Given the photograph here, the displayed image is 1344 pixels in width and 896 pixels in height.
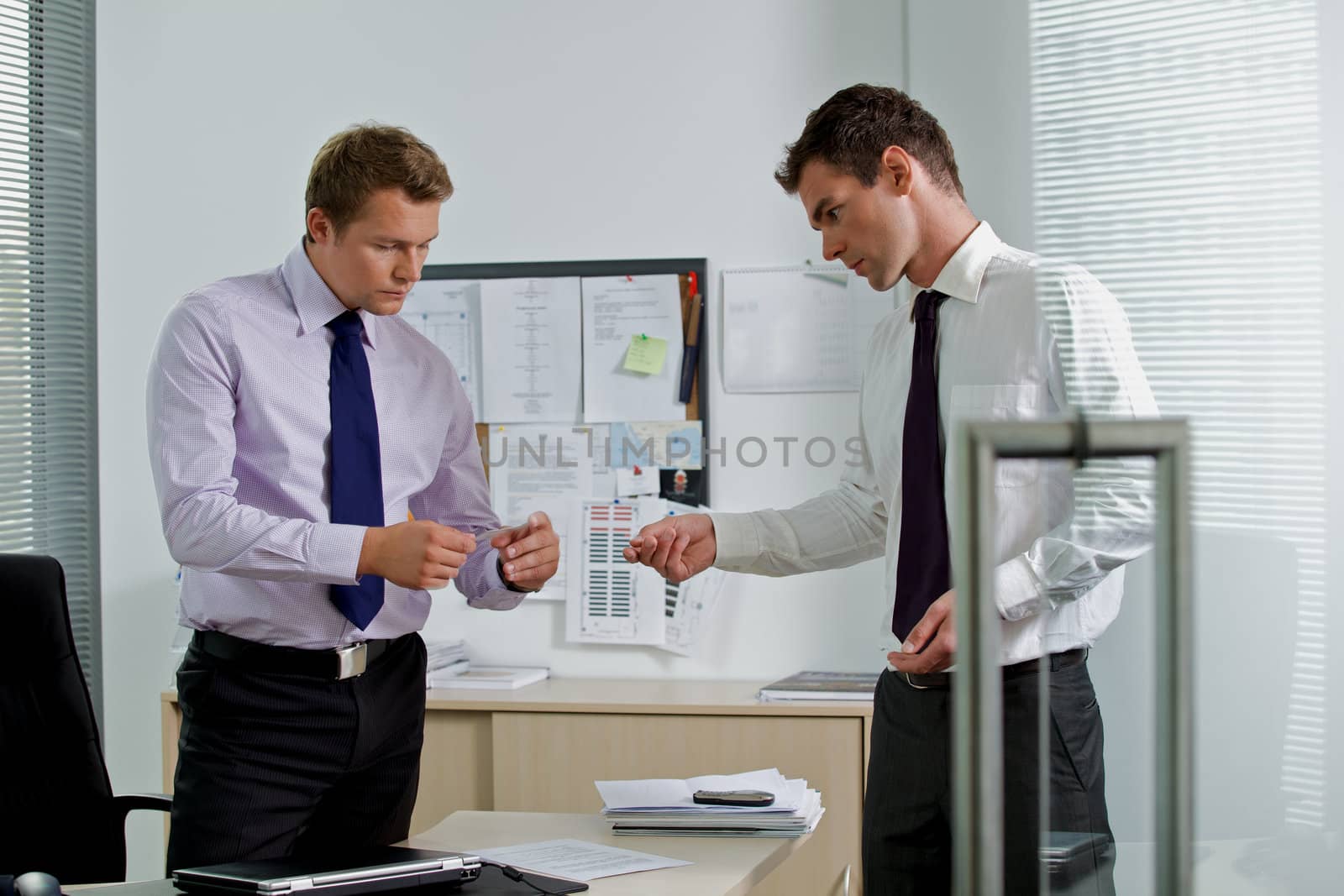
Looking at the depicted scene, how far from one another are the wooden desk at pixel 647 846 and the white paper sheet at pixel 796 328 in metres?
1.47

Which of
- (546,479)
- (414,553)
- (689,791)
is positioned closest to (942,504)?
(689,791)

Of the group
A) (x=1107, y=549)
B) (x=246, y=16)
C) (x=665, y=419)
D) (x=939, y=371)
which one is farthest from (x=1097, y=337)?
(x=246, y=16)

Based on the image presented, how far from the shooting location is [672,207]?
312 cm

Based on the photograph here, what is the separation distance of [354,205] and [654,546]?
719 mm

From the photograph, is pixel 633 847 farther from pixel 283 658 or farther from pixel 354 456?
pixel 354 456

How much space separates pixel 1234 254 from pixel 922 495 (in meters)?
1.02

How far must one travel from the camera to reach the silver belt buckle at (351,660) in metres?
1.70

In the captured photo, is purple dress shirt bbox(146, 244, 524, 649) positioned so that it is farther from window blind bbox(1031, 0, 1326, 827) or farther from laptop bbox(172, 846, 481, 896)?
window blind bbox(1031, 0, 1326, 827)

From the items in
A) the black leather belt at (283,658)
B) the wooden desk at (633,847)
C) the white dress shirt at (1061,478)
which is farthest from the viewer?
the black leather belt at (283,658)

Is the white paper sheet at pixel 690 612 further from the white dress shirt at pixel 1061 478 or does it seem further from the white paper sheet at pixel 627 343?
the white dress shirt at pixel 1061 478

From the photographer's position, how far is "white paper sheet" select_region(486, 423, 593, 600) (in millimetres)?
3139

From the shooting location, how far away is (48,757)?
2.04 meters

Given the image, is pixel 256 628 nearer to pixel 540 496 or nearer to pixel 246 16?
pixel 540 496

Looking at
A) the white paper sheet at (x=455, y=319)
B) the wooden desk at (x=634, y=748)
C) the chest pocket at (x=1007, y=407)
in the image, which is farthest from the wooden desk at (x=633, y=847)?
the white paper sheet at (x=455, y=319)
